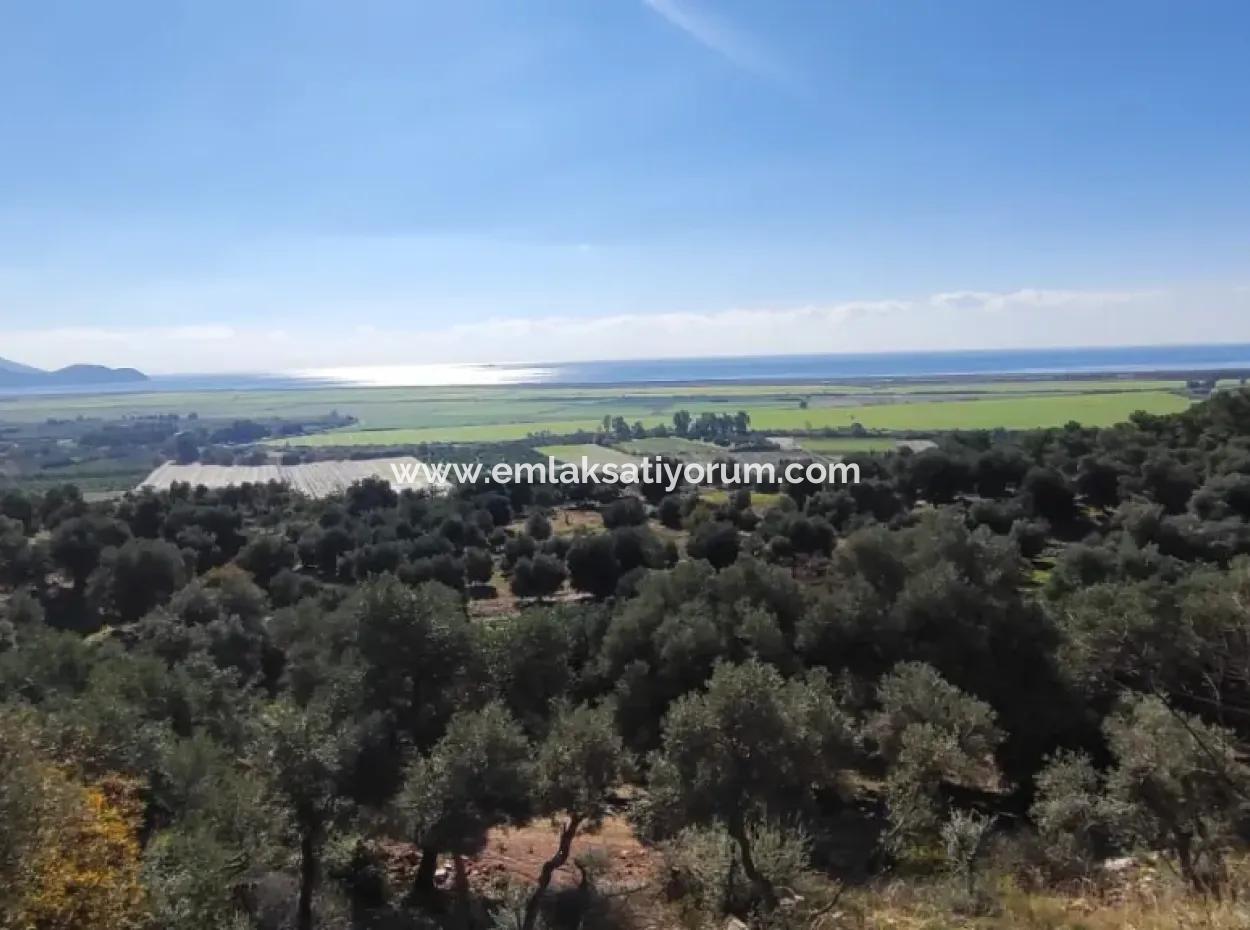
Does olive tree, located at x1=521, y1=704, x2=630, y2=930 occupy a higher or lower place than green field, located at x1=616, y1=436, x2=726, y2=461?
higher

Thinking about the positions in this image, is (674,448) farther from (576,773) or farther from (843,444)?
(576,773)

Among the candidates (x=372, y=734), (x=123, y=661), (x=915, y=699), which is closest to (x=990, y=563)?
(x=915, y=699)

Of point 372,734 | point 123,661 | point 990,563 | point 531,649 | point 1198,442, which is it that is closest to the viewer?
point 372,734

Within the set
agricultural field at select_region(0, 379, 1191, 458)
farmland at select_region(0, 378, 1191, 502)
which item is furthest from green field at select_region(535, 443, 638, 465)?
agricultural field at select_region(0, 379, 1191, 458)

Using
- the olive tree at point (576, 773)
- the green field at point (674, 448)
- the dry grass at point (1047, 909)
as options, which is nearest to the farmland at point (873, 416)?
the green field at point (674, 448)

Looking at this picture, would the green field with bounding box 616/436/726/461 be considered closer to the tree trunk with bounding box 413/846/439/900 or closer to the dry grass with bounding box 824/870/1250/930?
the tree trunk with bounding box 413/846/439/900

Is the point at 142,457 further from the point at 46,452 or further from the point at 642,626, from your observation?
the point at 642,626

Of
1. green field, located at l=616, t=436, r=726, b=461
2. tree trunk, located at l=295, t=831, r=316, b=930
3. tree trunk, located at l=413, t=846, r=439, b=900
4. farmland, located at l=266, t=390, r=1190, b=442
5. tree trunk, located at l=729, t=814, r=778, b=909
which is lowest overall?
tree trunk, located at l=413, t=846, r=439, b=900
